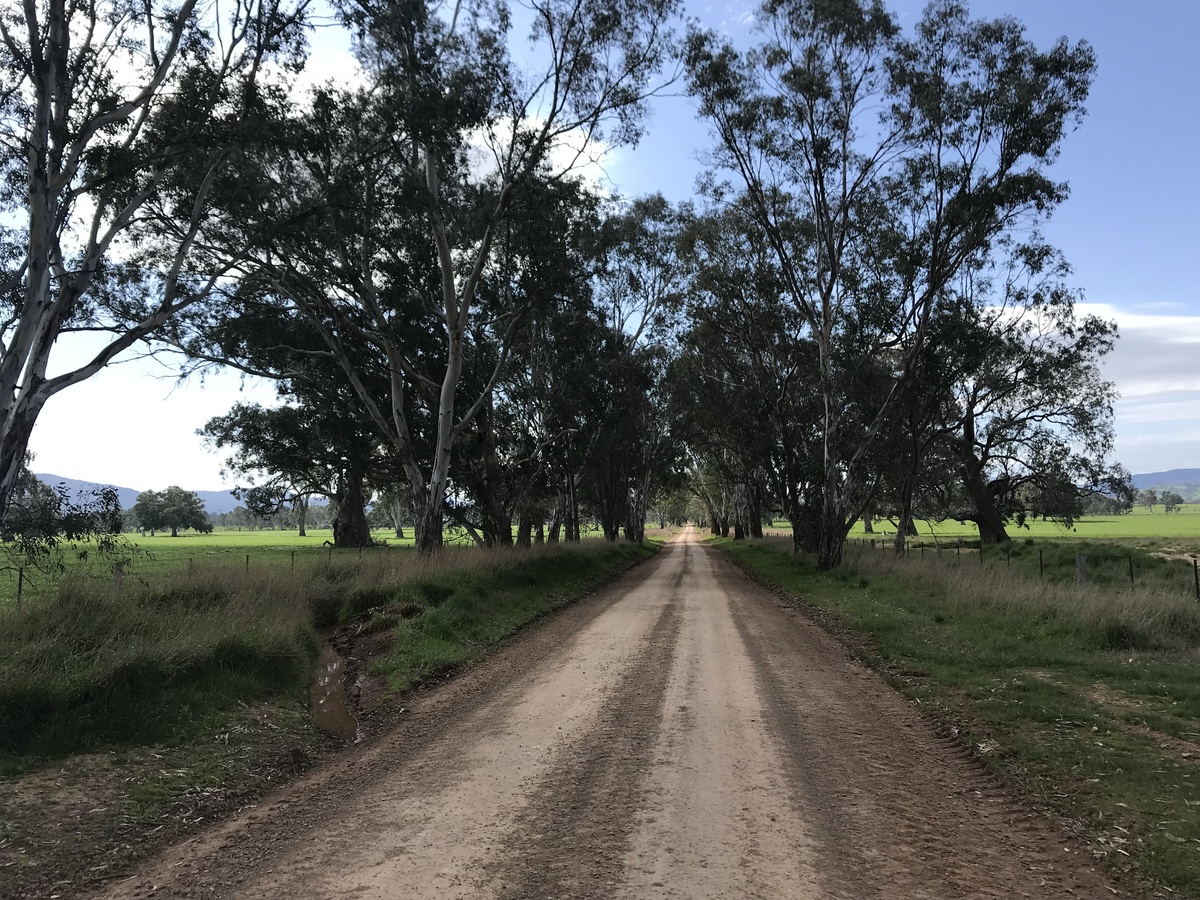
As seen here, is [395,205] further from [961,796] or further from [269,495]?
[269,495]

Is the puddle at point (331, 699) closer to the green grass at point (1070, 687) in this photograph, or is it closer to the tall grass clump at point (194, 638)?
the tall grass clump at point (194, 638)

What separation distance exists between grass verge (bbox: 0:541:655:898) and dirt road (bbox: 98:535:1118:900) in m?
0.53

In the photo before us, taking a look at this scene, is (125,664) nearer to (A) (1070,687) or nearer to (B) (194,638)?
(B) (194,638)

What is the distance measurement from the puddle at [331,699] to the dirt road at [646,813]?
749 millimetres

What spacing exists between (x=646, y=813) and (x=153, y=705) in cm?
488

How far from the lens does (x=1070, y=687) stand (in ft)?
26.2

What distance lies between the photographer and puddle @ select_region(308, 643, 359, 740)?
740cm

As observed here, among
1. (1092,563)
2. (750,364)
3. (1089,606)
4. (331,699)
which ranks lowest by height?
(1092,563)

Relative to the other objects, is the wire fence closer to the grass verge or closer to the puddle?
the puddle

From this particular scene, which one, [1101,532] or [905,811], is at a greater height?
[905,811]

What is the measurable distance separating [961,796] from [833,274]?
19.3m

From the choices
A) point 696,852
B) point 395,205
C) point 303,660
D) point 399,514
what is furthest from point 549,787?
point 399,514

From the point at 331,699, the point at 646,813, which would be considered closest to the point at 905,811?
the point at 646,813

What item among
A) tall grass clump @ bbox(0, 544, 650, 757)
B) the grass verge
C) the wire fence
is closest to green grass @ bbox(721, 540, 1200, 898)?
the wire fence
